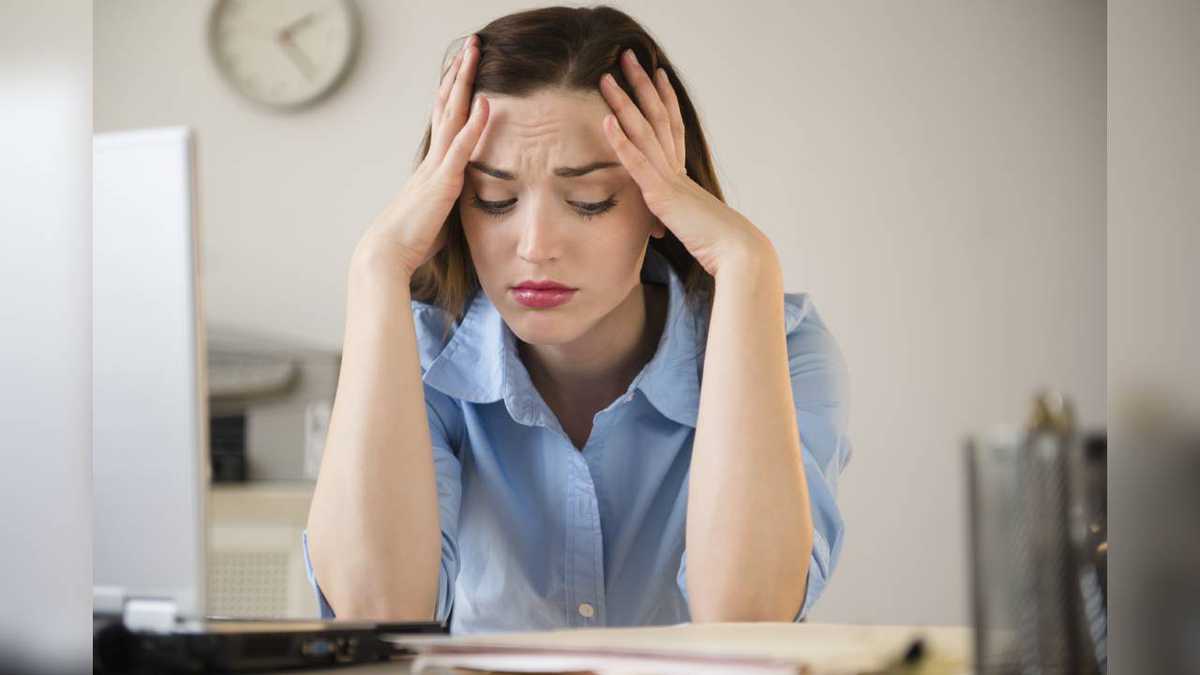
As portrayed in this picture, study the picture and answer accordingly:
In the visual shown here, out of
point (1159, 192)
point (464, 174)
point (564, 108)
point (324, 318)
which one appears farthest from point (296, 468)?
point (1159, 192)

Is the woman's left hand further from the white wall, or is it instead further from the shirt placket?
the shirt placket

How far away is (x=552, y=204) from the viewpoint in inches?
43.7

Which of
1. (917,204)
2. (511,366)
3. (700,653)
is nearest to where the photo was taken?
(700,653)

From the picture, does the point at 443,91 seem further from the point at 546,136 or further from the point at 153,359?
the point at 153,359

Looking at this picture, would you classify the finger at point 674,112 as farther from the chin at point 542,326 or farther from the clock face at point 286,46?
the clock face at point 286,46

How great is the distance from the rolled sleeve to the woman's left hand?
0.29 m

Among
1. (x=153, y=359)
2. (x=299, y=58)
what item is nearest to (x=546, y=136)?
(x=299, y=58)

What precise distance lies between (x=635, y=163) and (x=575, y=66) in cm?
11

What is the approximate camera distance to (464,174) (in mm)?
1143

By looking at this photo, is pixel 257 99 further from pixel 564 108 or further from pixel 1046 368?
pixel 1046 368

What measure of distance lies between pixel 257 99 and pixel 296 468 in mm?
392

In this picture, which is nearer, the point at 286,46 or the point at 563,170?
the point at 563,170

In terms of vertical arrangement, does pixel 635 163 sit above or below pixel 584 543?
above

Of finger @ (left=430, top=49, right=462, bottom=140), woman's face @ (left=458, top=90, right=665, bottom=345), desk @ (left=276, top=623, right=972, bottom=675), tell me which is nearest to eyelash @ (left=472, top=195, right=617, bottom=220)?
woman's face @ (left=458, top=90, right=665, bottom=345)
